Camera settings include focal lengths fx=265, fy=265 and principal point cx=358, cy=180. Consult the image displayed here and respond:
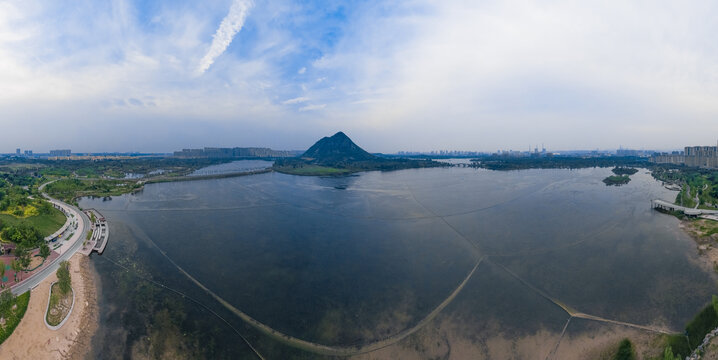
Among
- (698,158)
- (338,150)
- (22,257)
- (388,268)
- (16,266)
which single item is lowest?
(388,268)

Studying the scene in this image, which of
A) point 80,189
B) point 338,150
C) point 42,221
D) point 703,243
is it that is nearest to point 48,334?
point 42,221

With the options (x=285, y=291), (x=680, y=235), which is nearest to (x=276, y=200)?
(x=285, y=291)

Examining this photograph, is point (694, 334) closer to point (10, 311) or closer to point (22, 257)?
point (10, 311)

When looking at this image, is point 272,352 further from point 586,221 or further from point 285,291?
point 586,221

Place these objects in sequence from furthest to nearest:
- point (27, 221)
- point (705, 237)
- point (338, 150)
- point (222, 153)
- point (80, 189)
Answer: point (222, 153), point (338, 150), point (80, 189), point (705, 237), point (27, 221)

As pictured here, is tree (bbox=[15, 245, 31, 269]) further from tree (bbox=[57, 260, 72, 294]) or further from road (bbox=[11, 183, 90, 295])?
tree (bbox=[57, 260, 72, 294])

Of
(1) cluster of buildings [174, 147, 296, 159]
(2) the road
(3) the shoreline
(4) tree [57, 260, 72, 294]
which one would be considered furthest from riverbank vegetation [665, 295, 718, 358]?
(1) cluster of buildings [174, 147, 296, 159]

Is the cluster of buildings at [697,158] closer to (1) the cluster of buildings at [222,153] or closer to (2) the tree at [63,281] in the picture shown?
(2) the tree at [63,281]
